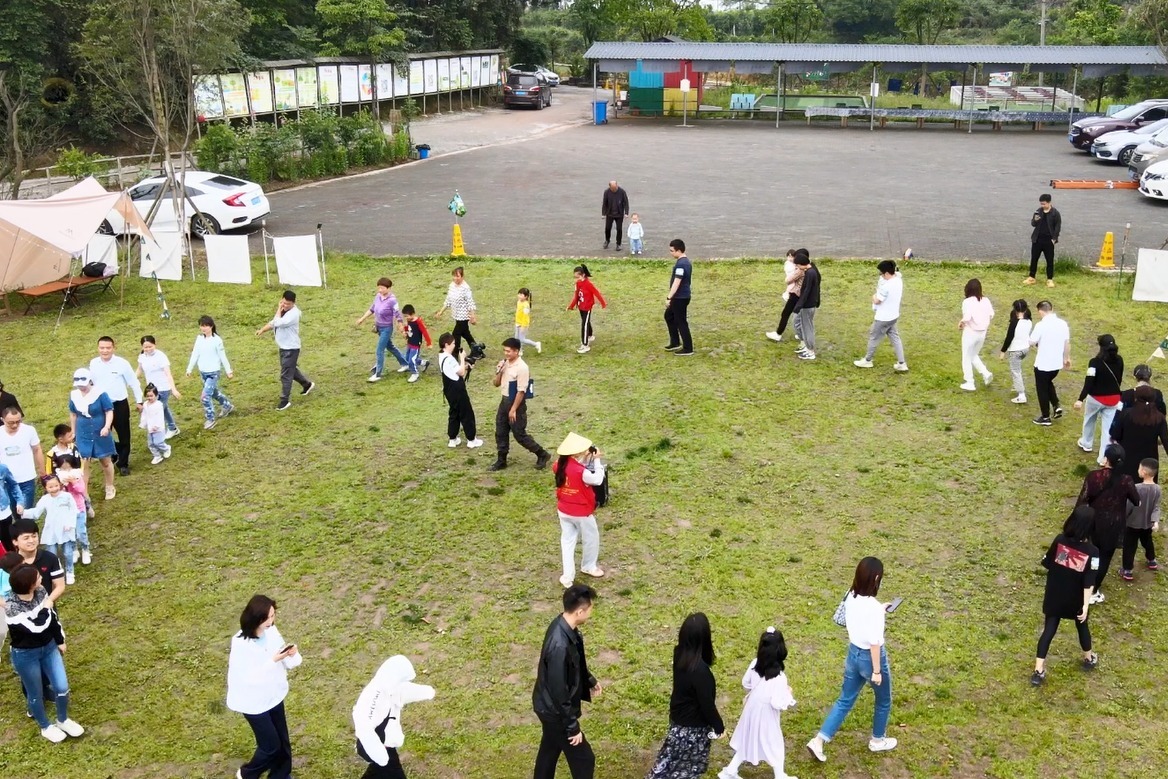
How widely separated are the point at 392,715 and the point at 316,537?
4.68 meters

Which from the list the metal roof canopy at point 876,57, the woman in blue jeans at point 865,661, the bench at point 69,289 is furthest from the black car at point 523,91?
the woman in blue jeans at point 865,661

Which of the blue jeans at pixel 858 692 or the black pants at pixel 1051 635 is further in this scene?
the black pants at pixel 1051 635

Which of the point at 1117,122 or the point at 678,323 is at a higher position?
the point at 1117,122

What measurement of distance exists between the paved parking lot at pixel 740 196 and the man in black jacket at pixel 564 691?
572 inches

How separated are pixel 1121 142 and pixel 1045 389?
874 inches

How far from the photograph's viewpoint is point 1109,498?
8344 mm

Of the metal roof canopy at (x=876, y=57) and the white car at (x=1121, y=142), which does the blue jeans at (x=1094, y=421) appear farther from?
the metal roof canopy at (x=876, y=57)

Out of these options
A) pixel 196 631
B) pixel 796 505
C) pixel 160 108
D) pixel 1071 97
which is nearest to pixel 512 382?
pixel 796 505

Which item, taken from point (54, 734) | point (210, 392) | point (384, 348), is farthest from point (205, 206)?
point (54, 734)

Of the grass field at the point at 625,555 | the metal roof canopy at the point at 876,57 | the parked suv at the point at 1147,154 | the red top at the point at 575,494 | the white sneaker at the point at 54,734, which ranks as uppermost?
the metal roof canopy at the point at 876,57

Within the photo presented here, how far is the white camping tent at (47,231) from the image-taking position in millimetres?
17562

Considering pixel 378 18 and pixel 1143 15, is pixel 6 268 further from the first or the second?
pixel 1143 15

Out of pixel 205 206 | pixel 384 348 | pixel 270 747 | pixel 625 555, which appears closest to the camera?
pixel 270 747

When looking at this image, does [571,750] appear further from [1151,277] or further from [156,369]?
[1151,277]
